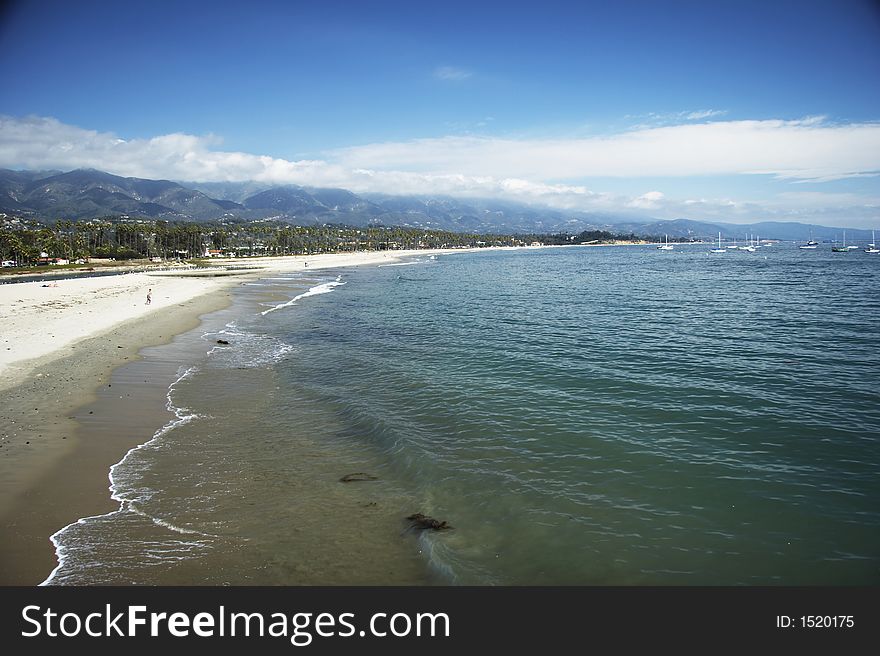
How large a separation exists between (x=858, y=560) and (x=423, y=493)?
24.0 ft

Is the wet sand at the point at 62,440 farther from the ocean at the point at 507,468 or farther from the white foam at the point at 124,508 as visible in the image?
the ocean at the point at 507,468

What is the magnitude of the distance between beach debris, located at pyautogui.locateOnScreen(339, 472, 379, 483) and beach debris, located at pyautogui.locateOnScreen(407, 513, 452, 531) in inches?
74.6

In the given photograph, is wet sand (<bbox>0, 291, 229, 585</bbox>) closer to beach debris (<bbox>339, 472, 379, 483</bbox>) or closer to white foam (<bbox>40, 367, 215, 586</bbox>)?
white foam (<bbox>40, 367, 215, 586</bbox>)

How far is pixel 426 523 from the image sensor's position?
898 centimetres

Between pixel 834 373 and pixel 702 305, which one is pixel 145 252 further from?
pixel 834 373

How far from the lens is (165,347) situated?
24.8 meters

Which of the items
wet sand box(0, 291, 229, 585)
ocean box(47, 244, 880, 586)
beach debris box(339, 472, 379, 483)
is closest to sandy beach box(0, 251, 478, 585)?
wet sand box(0, 291, 229, 585)

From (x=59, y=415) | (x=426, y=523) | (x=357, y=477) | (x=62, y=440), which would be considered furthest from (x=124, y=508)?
(x=59, y=415)

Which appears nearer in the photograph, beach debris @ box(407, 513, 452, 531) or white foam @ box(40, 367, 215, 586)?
white foam @ box(40, 367, 215, 586)

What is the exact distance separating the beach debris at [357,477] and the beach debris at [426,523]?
6.22 ft

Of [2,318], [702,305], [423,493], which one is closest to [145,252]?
[2,318]

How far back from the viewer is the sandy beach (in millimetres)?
8500

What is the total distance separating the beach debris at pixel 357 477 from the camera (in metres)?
10.7

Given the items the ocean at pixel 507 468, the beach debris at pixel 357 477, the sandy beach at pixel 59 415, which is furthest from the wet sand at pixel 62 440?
the beach debris at pixel 357 477
